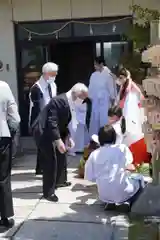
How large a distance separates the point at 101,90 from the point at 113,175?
3692 mm

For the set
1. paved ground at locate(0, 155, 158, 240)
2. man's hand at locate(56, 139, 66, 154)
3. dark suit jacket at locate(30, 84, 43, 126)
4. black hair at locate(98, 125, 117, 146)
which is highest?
dark suit jacket at locate(30, 84, 43, 126)

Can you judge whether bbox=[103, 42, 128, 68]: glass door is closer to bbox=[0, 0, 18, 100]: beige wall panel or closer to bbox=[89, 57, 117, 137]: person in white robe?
bbox=[89, 57, 117, 137]: person in white robe

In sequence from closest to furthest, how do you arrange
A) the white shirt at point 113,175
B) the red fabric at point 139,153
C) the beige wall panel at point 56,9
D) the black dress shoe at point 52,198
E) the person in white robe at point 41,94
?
the white shirt at point 113,175 → the black dress shoe at point 52,198 → the red fabric at point 139,153 → the person in white robe at point 41,94 → the beige wall panel at point 56,9

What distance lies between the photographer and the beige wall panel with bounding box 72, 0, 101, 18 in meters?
9.48

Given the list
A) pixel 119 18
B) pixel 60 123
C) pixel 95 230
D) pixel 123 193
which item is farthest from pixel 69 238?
pixel 119 18

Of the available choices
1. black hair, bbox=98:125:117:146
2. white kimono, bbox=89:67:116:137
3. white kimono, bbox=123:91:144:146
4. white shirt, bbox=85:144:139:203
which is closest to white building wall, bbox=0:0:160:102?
white kimono, bbox=89:67:116:137

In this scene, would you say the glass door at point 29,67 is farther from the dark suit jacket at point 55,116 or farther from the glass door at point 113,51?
the dark suit jacket at point 55,116

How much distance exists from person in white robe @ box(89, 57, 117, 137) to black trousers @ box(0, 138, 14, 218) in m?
4.15

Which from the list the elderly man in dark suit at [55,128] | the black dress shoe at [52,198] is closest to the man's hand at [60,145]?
the elderly man in dark suit at [55,128]

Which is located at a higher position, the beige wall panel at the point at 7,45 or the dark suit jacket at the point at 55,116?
the beige wall panel at the point at 7,45

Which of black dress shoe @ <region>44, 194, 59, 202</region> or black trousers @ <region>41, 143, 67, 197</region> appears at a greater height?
black trousers @ <region>41, 143, 67, 197</region>

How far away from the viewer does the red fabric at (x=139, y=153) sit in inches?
272

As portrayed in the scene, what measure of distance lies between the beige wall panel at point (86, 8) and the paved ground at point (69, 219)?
13.0 ft

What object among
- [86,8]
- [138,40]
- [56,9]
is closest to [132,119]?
[138,40]
